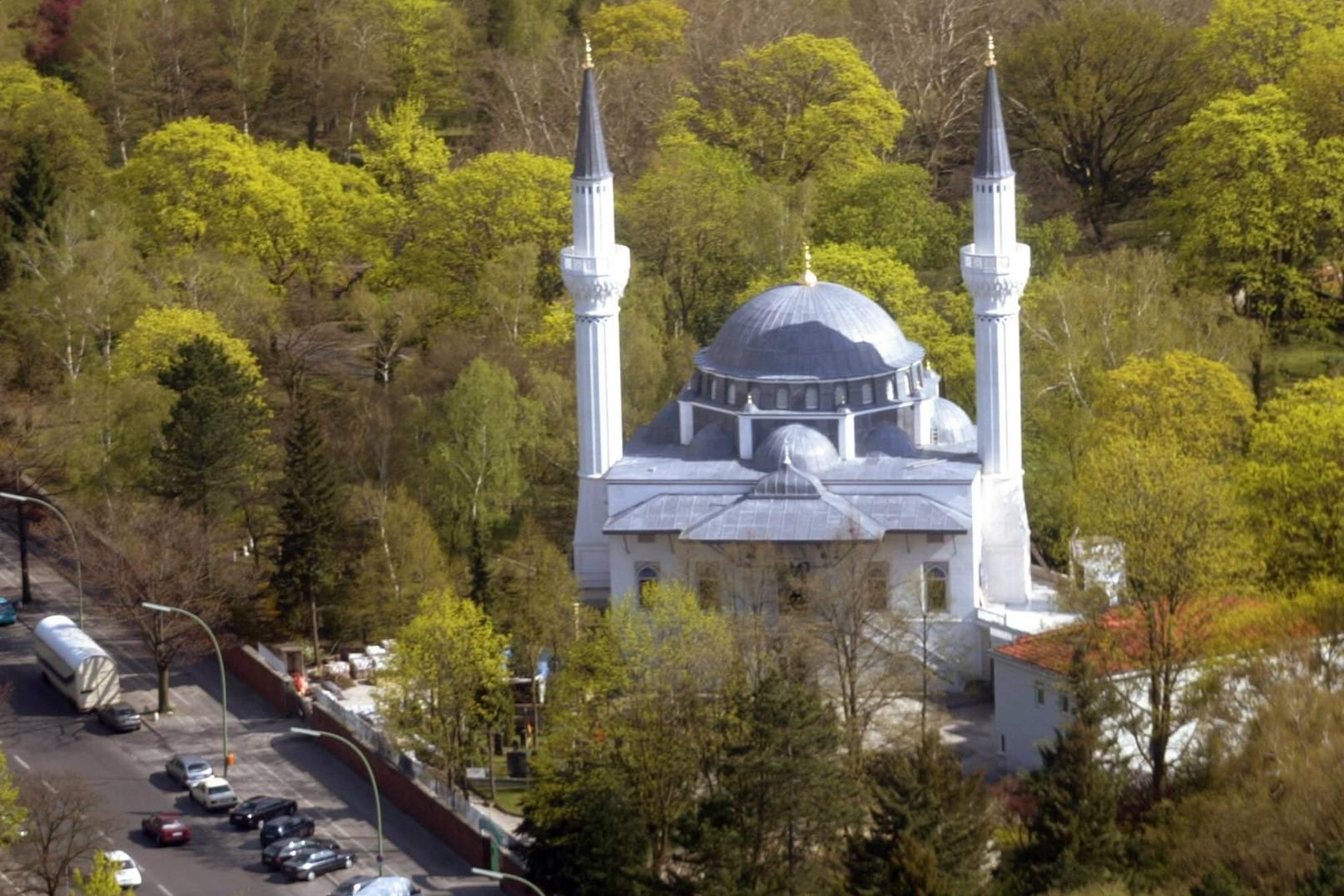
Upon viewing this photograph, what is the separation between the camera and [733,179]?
120 meters

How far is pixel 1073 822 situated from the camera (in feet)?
257

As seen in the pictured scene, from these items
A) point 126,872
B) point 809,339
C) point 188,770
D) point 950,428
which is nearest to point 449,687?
point 188,770

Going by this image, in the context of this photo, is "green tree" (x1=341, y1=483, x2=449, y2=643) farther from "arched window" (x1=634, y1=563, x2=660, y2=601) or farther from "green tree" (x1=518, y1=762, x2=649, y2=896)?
"green tree" (x1=518, y1=762, x2=649, y2=896)

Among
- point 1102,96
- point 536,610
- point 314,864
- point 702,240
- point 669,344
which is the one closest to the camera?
point 314,864

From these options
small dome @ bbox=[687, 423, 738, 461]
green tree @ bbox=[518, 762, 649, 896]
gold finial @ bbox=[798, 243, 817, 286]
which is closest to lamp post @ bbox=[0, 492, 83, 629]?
small dome @ bbox=[687, 423, 738, 461]

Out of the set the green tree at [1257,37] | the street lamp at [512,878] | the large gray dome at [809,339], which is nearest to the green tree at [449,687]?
the street lamp at [512,878]

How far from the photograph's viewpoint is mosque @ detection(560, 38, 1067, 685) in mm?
92312

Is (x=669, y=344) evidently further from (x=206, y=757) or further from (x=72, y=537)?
(x=206, y=757)

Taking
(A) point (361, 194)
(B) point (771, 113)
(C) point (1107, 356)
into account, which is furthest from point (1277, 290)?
(A) point (361, 194)

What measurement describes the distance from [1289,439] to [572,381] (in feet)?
81.7

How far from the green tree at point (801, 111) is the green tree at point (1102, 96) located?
24.1ft

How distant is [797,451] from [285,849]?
1897cm

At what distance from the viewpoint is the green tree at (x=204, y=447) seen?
99625 mm

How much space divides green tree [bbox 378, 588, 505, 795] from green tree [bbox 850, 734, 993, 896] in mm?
12831
